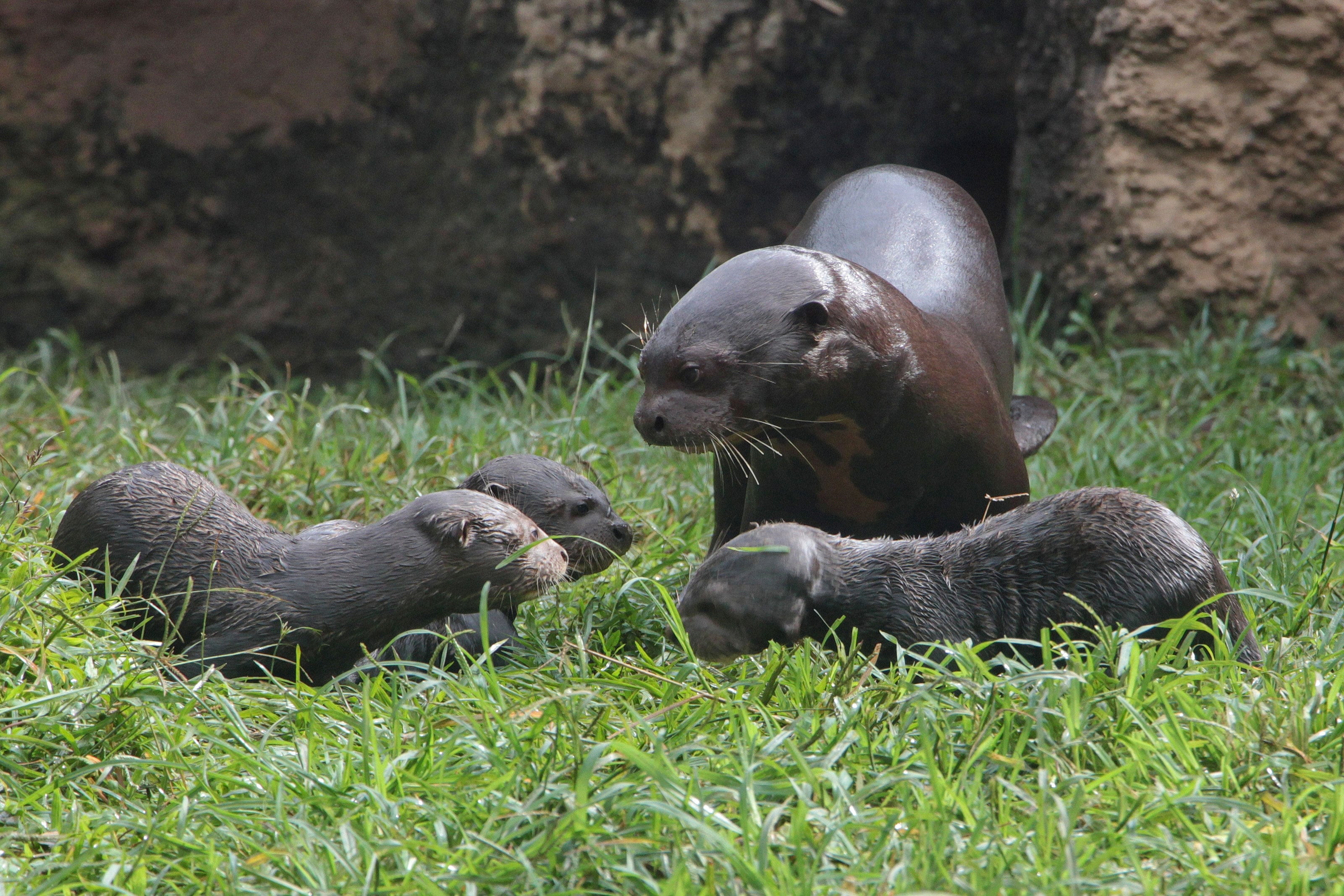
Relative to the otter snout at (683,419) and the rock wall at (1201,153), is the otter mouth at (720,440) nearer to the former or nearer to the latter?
the otter snout at (683,419)

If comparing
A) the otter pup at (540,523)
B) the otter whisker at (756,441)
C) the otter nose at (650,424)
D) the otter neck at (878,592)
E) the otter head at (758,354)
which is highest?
the otter head at (758,354)

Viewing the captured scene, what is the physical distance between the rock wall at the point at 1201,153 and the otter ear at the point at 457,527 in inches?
129

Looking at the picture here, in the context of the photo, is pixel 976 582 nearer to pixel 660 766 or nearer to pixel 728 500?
pixel 728 500

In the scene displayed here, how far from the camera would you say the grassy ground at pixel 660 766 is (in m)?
1.89

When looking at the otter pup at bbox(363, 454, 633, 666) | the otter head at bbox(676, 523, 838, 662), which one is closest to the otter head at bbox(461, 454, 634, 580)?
the otter pup at bbox(363, 454, 633, 666)

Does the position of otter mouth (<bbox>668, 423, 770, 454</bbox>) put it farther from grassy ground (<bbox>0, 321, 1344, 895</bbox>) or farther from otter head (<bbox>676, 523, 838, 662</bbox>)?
grassy ground (<bbox>0, 321, 1344, 895</bbox>)

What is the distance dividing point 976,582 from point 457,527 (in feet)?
3.30

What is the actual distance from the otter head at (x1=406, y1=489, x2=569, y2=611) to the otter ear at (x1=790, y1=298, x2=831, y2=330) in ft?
2.16

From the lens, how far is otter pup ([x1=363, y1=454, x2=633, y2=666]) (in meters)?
2.94

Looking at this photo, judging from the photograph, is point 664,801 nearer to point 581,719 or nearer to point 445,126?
point 581,719

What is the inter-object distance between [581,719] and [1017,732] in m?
0.71

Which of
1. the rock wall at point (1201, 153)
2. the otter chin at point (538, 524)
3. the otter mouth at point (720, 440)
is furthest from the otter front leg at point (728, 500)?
the rock wall at point (1201, 153)

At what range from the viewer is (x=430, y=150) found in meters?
5.72

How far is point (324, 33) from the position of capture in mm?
5613
